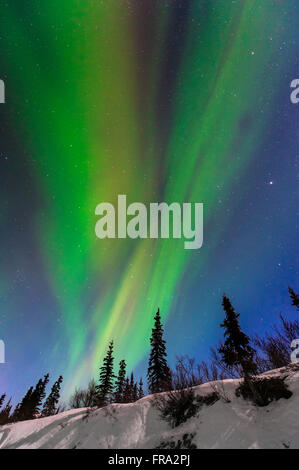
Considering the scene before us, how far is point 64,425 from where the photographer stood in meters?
15.4

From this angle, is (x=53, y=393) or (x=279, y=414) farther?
(x=53, y=393)

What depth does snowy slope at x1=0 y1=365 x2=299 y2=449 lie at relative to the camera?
943 cm

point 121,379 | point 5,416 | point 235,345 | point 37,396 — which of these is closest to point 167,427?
point 235,345

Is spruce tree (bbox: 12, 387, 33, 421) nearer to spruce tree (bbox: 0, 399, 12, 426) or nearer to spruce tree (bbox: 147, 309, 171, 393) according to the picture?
spruce tree (bbox: 0, 399, 12, 426)

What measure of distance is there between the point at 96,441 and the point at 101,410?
12.2 ft

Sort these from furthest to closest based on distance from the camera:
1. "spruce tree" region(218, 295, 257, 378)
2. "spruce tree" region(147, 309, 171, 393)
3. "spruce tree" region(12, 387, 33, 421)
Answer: "spruce tree" region(12, 387, 33, 421), "spruce tree" region(147, 309, 171, 393), "spruce tree" region(218, 295, 257, 378)

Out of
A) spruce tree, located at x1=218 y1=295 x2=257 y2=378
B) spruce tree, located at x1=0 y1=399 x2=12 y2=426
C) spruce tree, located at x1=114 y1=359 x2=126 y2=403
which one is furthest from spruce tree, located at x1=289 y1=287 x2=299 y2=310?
spruce tree, located at x1=0 y1=399 x2=12 y2=426

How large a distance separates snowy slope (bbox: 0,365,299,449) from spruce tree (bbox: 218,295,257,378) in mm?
1933
